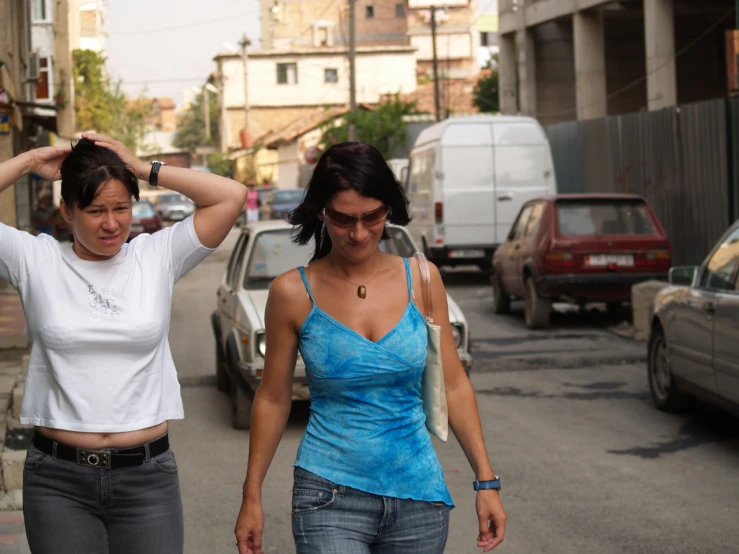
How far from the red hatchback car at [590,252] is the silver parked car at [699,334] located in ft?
15.4

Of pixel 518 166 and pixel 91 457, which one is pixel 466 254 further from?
pixel 91 457

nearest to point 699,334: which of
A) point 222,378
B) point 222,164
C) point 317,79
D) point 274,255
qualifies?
point 274,255

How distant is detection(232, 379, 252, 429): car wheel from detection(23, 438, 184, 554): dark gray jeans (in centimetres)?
573

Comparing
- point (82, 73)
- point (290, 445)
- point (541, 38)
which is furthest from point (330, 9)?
point (290, 445)

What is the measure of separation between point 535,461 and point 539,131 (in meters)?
13.8

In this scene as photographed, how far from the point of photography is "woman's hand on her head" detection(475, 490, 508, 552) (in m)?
3.35

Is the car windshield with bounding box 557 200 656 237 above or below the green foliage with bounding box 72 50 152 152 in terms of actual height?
below

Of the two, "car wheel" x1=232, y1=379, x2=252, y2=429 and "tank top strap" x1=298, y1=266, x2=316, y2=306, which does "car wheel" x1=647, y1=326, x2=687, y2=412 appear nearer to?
"car wheel" x1=232, y1=379, x2=252, y2=429

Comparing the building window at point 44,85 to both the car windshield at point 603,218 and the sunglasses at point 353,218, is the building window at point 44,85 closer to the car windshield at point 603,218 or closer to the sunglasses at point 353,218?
the car windshield at point 603,218

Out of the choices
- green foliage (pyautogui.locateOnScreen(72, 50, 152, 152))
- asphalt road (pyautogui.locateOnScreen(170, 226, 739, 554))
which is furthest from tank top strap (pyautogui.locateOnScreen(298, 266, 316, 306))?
green foliage (pyautogui.locateOnScreen(72, 50, 152, 152))

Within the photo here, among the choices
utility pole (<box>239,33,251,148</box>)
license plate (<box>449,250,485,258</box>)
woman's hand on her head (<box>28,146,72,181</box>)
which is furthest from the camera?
utility pole (<box>239,33,251,148</box>)

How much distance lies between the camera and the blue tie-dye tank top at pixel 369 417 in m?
3.21

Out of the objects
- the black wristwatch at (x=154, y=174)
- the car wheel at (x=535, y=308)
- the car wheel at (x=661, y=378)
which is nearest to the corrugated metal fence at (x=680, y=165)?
the car wheel at (x=535, y=308)

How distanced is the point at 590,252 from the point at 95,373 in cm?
1213
